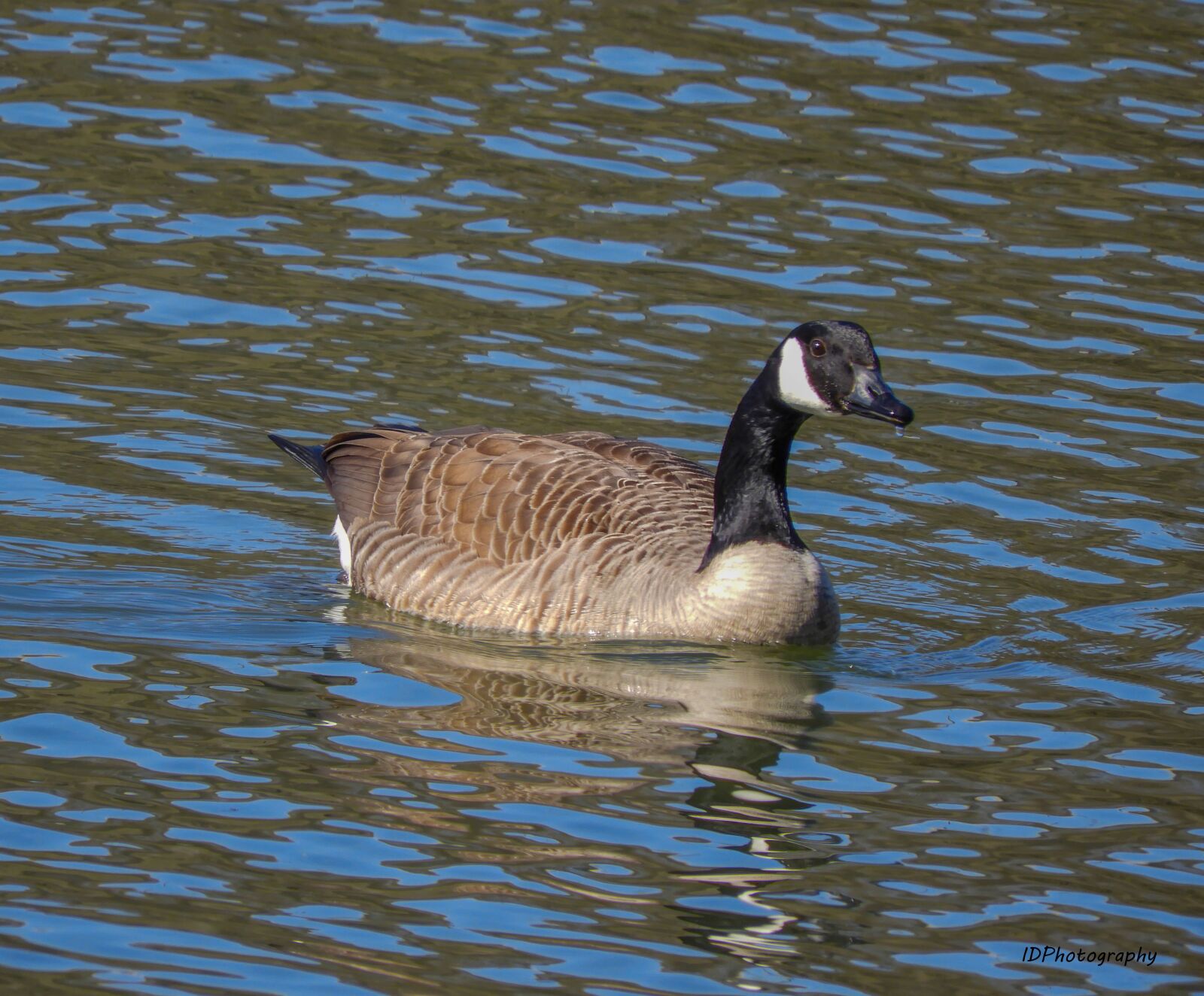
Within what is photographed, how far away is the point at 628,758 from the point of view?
874 centimetres

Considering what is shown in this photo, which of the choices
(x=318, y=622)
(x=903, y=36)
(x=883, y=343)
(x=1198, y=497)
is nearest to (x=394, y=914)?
(x=318, y=622)

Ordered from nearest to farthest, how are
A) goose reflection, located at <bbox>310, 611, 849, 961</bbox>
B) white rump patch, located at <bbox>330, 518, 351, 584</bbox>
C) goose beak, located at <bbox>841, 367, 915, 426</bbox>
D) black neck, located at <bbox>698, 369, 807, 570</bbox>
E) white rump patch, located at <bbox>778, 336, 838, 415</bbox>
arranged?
goose reflection, located at <bbox>310, 611, 849, 961</bbox> → goose beak, located at <bbox>841, 367, 915, 426</bbox> → white rump patch, located at <bbox>778, 336, 838, 415</bbox> → black neck, located at <bbox>698, 369, 807, 570</bbox> → white rump patch, located at <bbox>330, 518, 351, 584</bbox>

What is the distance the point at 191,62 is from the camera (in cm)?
1784

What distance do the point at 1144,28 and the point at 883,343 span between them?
6537 mm

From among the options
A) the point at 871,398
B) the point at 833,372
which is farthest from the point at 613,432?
the point at 871,398

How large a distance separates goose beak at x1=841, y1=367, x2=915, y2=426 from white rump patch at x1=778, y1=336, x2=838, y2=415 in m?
0.16

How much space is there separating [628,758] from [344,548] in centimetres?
350

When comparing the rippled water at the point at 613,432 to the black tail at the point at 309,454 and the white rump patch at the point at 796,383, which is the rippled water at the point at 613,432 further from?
the white rump patch at the point at 796,383

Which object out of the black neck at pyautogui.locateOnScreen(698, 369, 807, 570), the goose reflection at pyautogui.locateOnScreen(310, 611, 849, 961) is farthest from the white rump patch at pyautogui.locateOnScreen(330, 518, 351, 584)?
the black neck at pyautogui.locateOnScreen(698, 369, 807, 570)

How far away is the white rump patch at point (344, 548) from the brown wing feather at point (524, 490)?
5.4 inches

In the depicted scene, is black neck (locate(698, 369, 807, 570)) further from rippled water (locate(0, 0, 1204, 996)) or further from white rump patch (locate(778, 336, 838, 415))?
rippled water (locate(0, 0, 1204, 996))

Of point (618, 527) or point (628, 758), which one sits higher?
point (618, 527)

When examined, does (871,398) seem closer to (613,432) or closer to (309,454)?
(613,432)

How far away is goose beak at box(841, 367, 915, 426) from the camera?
9.84 meters
